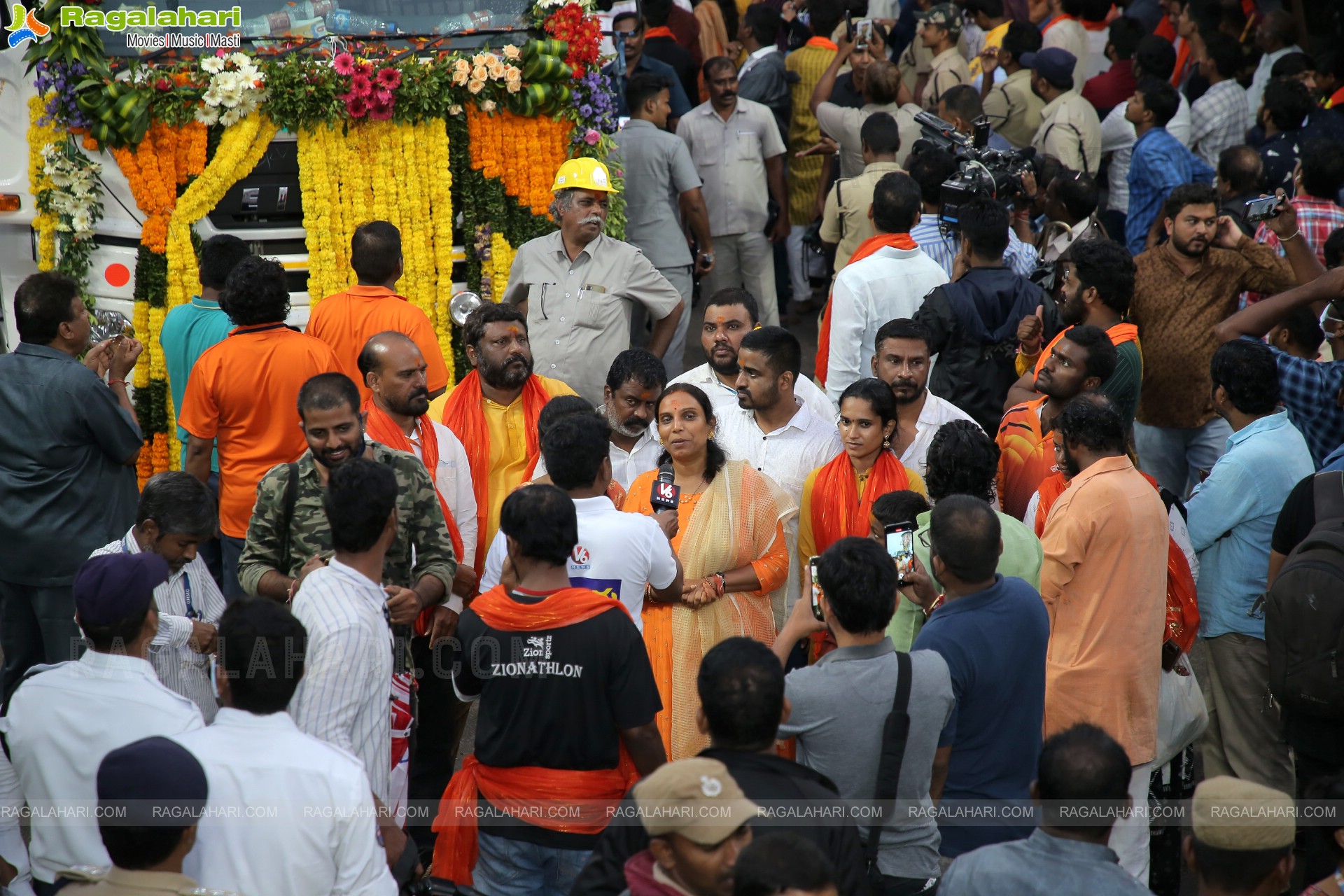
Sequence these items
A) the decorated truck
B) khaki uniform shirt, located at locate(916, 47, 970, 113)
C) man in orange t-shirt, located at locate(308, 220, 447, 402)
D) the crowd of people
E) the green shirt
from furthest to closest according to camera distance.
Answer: khaki uniform shirt, located at locate(916, 47, 970, 113) → the decorated truck → man in orange t-shirt, located at locate(308, 220, 447, 402) → the green shirt → the crowd of people

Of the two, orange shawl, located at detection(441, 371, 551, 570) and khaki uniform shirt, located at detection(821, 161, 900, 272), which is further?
khaki uniform shirt, located at detection(821, 161, 900, 272)

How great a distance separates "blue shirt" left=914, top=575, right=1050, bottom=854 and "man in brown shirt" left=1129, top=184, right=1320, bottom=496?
3.19 metres

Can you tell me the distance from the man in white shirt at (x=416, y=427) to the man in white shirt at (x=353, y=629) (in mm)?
1126

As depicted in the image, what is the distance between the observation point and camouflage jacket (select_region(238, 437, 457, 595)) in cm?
422

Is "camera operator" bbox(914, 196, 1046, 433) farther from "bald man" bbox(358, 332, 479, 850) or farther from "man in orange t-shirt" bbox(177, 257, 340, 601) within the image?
"man in orange t-shirt" bbox(177, 257, 340, 601)

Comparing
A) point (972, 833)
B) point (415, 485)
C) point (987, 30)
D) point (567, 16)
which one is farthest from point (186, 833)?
point (987, 30)

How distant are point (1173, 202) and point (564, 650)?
176 inches

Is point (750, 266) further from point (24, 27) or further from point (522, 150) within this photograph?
point (24, 27)

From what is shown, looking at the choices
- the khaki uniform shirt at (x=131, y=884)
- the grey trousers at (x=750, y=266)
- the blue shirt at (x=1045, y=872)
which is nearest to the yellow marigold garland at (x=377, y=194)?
the grey trousers at (x=750, y=266)

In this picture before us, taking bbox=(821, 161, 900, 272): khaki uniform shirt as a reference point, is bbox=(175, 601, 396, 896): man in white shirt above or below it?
below

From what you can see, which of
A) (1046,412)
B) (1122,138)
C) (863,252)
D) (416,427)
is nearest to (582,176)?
(863,252)

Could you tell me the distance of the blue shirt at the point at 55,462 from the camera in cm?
496

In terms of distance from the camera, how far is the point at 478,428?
17.4ft

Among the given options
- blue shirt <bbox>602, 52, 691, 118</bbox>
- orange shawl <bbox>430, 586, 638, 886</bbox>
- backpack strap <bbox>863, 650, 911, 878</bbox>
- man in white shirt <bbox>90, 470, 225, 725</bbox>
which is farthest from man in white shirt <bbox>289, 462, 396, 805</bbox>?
blue shirt <bbox>602, 52, 691, 118</bbox>
